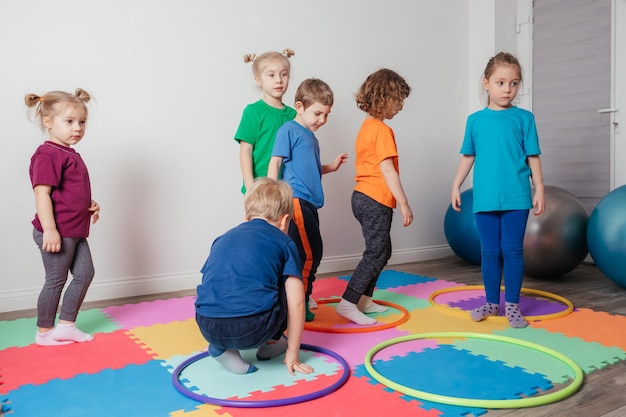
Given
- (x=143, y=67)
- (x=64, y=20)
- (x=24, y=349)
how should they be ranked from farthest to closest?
(x=143, y=67) < (x=64, y=20) < (x=24, y=349)

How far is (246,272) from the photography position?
2.04m

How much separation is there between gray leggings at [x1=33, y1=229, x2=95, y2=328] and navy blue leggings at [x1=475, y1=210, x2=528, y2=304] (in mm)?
2026

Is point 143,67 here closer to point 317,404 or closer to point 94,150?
point 94,150

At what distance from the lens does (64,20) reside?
134 inches

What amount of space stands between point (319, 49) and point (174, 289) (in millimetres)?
2082

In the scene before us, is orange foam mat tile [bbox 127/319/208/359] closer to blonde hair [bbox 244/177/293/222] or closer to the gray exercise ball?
blonde hair [bbox 244/177/293/222]

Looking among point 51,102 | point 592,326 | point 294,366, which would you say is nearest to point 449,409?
point 294,366

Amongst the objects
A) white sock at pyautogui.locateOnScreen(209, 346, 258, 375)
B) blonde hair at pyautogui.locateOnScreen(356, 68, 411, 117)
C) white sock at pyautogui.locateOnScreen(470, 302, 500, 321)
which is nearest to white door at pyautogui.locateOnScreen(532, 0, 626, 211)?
white sock at pyautogui.locateOnScreen(470, 302, 500, 321)

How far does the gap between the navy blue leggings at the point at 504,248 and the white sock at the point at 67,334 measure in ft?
6.62

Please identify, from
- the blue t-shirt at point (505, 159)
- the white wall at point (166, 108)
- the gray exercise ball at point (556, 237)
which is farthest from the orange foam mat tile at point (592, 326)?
the white wall at point (166, 108)

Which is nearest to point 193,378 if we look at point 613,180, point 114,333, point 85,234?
point 114,333

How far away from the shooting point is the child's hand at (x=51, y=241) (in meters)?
2.61

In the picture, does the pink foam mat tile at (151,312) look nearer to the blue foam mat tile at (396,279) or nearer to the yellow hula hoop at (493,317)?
the blue foam mat tile at (396,279)

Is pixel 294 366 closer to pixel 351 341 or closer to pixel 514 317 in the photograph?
pixel 351 341
